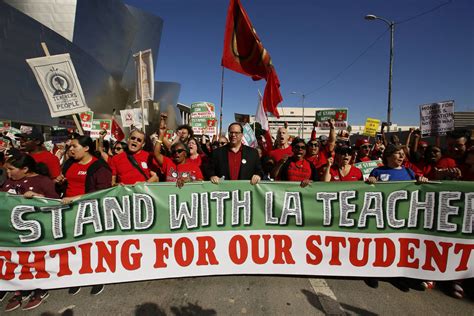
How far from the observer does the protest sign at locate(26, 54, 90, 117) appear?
13.7 feet

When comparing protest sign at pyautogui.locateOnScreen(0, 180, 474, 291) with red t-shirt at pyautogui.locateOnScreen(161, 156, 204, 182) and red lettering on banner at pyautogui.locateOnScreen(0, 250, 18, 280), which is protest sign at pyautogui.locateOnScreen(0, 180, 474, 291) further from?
red t-shirt at pyautogui.locateOnScreen(161, 156, 204, 182)

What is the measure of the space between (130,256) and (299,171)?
253cm

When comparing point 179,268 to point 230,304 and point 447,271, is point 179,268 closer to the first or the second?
point 230,304

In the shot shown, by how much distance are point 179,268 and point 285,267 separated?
4.23ft

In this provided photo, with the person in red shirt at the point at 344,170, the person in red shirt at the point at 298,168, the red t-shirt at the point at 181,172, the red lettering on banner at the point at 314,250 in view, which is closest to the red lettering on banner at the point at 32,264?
the red t-shirt at the point at 181,172

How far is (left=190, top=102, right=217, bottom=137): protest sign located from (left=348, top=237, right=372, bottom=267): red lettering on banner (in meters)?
7.01

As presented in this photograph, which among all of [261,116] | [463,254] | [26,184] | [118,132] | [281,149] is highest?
[261,116]

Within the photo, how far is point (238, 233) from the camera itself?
3125mm

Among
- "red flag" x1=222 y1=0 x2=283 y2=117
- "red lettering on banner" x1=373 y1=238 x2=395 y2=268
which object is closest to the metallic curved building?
"red flag" x1=222 y1=0 x2=283 y2=117

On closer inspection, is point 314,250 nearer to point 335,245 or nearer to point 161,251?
point 335,245

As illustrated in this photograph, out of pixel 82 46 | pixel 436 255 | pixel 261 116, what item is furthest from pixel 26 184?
pixel 82 46

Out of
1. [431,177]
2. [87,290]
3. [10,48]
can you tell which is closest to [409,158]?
[431,177]

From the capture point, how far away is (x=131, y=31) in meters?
47.0

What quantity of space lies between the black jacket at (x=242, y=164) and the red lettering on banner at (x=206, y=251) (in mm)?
957
